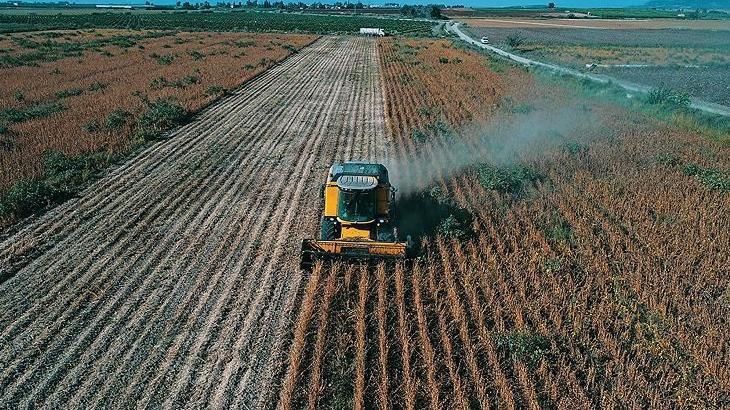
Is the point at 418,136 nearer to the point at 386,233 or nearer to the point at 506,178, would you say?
the point at 506,178

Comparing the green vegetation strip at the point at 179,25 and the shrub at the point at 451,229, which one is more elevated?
the green vegetation strip at the point at 179,25

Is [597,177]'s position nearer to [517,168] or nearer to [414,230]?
[517,168]

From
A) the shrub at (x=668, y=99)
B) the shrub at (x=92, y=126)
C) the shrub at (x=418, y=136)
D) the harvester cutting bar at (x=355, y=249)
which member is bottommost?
the harvester cutting bar at (x=355, y=249)

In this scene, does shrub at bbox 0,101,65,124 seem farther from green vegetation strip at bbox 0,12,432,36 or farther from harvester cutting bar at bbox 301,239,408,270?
green vegetation strip at bbox 0,12,432,36

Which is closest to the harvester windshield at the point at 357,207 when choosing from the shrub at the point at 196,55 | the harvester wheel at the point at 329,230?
the harvester wheel at the point at 329,230

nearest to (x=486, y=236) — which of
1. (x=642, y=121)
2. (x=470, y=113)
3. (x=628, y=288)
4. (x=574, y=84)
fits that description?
(x=628, y=288)

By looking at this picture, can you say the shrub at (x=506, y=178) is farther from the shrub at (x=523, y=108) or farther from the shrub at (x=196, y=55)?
the shrub at (x=196, y=55)

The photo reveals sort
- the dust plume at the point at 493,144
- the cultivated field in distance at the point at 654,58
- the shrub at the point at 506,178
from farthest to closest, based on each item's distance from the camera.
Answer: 1. the cultivated field in distance at the point at 654,58
2. the dust plume at the point at 493,144
3. the shrub at the point at 506,178
